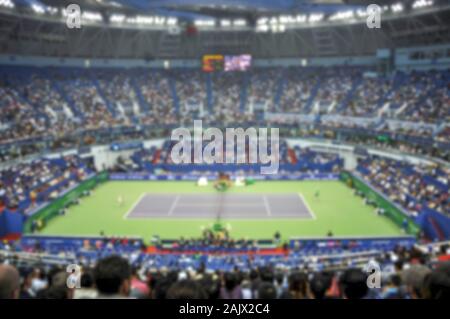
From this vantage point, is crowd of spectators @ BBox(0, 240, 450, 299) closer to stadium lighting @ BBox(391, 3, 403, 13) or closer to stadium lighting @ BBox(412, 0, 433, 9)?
stadium lighting @ BBox(412, 0, 433, 9)

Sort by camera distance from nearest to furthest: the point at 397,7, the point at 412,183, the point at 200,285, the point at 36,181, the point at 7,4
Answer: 1. the point at 200,285
2. the point at 412,183
3. the point at 36,181
4. the point at 7,4
5. the point at 397,7

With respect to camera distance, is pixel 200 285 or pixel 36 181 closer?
pixel 200 285

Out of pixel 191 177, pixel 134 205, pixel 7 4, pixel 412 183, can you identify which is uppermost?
pixel 7 4

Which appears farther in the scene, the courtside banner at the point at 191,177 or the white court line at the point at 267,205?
the courtside banner at the point at 191,177

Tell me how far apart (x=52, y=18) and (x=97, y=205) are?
2805 cm

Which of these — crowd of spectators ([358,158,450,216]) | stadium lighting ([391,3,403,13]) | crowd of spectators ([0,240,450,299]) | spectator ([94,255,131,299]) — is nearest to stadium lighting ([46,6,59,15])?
stadium lighting ([391,3,403,13])

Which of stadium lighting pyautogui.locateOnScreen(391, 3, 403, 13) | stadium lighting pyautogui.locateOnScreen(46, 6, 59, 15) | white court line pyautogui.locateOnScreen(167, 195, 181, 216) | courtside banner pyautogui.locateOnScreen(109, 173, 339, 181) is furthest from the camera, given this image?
stadium lighting pyautogui.locateOnScreen(46, 6, 59, 15)

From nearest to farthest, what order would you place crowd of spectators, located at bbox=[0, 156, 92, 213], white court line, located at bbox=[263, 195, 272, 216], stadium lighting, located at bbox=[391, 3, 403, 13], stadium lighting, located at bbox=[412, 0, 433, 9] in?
crowd of spectators, located at bbox=[0, 156, 92, 213]
white court line, located at bbox=[263, 195, 272, 216]
stadium lighting, located at bbox=[412, 0, 433, 9]
stadium lighting, located at bbox=[391, 3, 403, 13]

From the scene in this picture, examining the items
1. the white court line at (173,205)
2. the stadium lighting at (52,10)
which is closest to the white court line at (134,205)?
the white court line at (173,205)

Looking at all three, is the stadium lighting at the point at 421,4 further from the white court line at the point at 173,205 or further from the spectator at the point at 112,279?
the spectator at the point at 112,279

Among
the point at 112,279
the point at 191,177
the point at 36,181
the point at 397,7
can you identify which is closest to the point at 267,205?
the point at 191,177

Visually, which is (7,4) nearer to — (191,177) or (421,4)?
(191,177)

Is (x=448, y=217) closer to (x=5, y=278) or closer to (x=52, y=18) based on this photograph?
Result: (x=5, y=278)

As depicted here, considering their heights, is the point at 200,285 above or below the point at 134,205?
above
